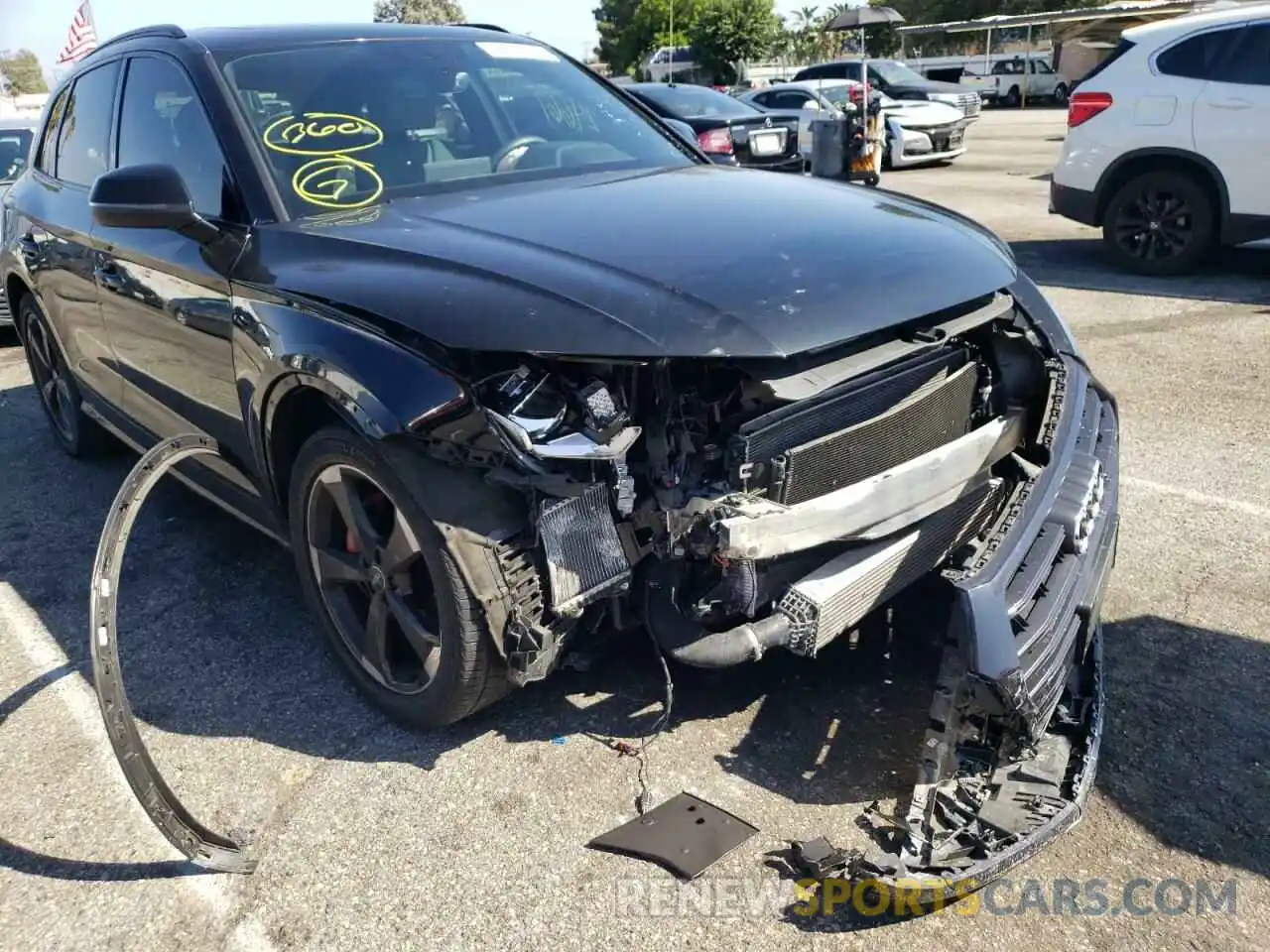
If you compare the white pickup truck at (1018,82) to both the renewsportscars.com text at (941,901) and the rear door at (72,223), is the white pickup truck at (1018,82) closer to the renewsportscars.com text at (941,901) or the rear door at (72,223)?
the rear door at (72,223)

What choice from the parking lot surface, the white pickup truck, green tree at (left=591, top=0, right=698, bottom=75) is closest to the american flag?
the parking lot surface

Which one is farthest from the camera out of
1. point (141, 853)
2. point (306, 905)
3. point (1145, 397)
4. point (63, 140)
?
point (1145, 397)

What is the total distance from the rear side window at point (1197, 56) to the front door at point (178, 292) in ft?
24.3

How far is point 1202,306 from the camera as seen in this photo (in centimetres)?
743

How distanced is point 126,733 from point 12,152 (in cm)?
873

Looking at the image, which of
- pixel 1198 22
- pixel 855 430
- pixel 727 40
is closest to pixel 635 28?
pixel 727 40

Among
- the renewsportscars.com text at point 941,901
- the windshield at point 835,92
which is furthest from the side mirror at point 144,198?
the windshield at point 835,92

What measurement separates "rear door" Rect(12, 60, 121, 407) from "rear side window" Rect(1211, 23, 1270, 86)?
7.54m

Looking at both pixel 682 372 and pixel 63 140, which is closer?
pixel 682 372

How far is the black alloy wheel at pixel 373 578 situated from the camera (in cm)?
281

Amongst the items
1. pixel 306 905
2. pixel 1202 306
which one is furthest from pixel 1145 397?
pixel 306 905

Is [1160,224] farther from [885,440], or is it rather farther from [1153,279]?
[885,440]

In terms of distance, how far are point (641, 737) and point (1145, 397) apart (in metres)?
3.95

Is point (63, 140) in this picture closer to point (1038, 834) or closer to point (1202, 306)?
point (1038, 834)
